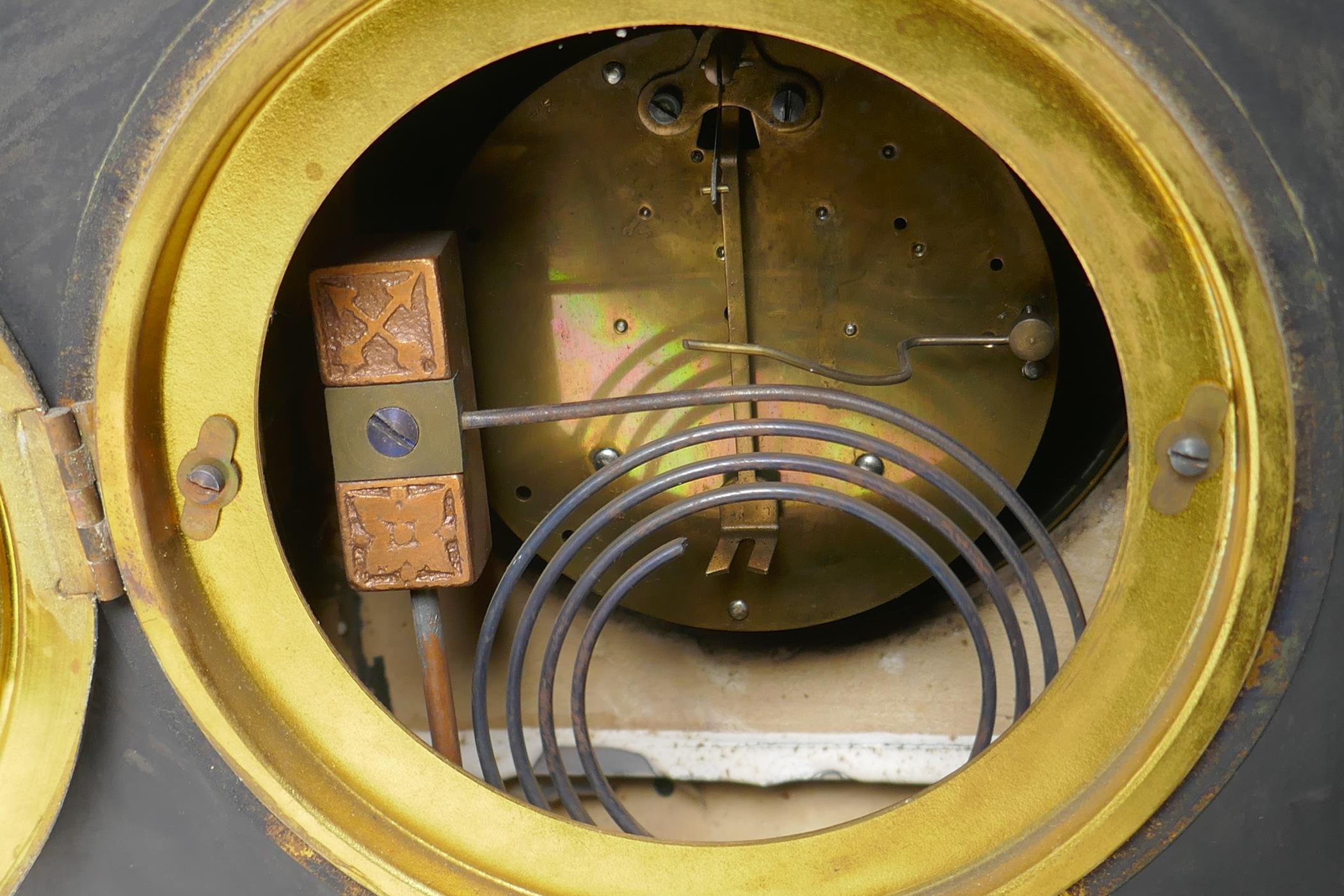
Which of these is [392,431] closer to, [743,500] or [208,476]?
[208,476]

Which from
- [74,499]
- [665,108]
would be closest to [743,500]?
[665,108]

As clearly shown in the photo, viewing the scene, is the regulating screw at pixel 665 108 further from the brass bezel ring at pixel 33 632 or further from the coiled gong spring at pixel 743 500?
the brass bezel ring at pixel 33 632

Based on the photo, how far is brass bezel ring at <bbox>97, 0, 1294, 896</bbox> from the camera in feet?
2.37

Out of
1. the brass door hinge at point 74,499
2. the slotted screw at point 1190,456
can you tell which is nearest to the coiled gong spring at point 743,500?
the slotted screw at point 1190,456

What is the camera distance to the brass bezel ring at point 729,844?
721 millimetres

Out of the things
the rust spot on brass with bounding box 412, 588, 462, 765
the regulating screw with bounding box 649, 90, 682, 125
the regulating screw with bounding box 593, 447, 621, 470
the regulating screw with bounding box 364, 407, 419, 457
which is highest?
the regulating screw with bounding box 649, 90, 682, 125

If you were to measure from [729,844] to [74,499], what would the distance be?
0.55 meters

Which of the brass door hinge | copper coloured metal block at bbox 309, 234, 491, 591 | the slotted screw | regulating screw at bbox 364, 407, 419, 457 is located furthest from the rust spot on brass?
the slotted screw

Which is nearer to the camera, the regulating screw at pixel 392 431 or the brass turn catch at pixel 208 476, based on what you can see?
the brass turn catch at pixel 208 476

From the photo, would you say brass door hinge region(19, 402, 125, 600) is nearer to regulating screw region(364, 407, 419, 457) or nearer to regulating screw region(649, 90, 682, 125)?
regulating screw region(364, 407, 419, 457)

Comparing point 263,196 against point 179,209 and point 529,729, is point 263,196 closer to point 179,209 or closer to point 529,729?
point 179,209

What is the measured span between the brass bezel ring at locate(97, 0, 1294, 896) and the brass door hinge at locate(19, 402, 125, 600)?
0.02 metres

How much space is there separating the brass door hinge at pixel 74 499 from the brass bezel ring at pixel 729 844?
18 millimetres

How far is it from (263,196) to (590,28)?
10.3 inches
